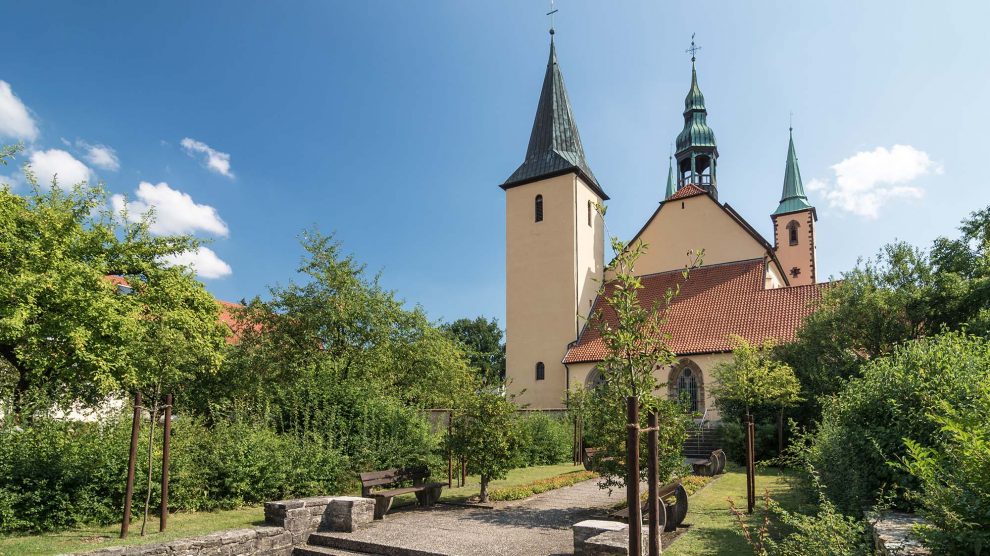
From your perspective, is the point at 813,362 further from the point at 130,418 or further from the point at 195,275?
the point at 195,275

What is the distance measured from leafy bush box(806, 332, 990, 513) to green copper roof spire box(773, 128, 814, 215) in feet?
139

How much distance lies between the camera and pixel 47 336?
16375mm

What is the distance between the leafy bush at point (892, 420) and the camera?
6.38 m

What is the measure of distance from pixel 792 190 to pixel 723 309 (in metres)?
25.6

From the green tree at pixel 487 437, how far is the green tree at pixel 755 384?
750cm

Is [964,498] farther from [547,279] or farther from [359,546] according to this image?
[547,279]

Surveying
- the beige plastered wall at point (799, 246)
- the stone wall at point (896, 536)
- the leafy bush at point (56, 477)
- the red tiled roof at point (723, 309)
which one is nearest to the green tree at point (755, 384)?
the red tiled roof at point (723, 309)

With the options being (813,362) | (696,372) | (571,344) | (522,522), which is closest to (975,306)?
(813,362)

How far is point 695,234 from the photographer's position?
3112 cm

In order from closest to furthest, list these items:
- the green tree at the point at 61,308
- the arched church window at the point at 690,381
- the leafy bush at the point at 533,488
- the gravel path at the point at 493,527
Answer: the gravel path at the point at 493,527
the leafy bush at the point at 533,488
the green tree at the point at 61,308
the arched church window at the point at 690,381

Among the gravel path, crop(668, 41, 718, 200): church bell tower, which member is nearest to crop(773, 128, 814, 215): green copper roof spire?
crop(668, 41, 718, 200): church bell tower

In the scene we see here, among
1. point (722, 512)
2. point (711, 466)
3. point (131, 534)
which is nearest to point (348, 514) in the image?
point (131, 534)

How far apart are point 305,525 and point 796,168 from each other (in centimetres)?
5020

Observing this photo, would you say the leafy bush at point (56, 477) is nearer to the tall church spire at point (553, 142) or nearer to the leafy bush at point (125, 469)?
the leafy bush at point (125, 469)
